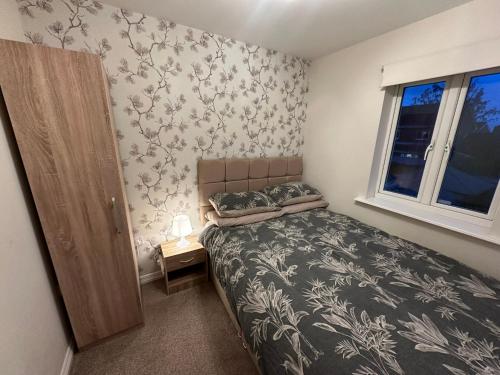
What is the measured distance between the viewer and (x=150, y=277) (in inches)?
87.4

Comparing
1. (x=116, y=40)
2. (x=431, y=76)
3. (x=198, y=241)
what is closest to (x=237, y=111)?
(x=116, y=40)

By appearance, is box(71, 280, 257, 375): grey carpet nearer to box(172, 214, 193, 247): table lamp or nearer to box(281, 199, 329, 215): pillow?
box(172, 214, 193, 247): table lamp

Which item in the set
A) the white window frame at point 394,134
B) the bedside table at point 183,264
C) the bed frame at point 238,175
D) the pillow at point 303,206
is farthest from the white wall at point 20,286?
the white window frame at point 394,134

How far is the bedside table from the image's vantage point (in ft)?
6.42

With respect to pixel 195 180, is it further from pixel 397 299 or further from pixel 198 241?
pixel 397 299

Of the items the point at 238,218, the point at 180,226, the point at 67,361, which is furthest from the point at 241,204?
the point at 67,361

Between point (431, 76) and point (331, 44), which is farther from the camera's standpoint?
point (331, 44)

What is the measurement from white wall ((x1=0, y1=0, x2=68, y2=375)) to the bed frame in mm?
1159

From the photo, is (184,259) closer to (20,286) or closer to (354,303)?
(20,286)

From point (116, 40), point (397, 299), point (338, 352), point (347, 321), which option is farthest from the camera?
point (116, 40)

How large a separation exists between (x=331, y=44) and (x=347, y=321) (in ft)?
8.14

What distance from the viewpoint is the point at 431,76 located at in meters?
1.60

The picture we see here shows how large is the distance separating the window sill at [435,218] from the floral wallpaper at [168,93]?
1368 millimetres

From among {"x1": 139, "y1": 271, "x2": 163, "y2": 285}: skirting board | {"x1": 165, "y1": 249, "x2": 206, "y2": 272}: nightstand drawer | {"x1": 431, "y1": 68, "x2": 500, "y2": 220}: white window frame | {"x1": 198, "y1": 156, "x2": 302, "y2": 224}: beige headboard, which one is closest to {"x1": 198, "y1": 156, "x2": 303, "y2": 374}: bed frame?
{"x1": 198, "y1": 156, "x2": 302, "y2": 224}: beige headboard
